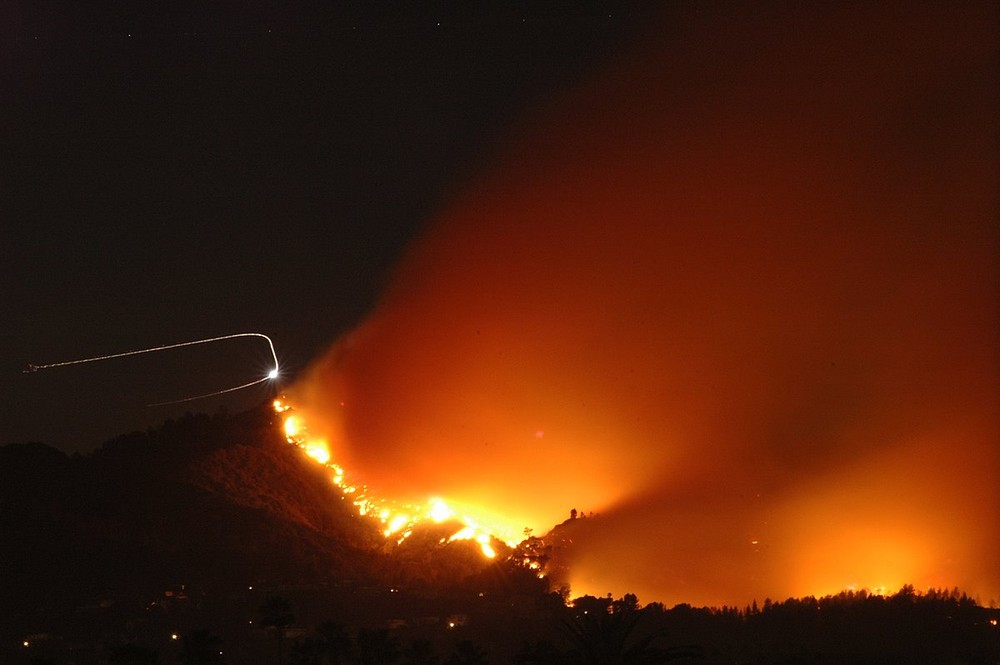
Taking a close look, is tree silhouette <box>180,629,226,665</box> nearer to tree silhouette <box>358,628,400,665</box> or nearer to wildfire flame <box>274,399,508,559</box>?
tree silhouette <box>358,628,400,665</box>

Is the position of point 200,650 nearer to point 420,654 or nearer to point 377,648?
point 377,648

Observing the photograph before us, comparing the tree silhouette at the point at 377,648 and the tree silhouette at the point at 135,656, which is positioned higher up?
the tree silhouette at the point at 377,648

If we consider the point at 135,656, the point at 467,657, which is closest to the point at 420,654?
the point at 467,657

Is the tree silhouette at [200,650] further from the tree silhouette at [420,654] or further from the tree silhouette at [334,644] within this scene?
the tree silhouette at [420,654]

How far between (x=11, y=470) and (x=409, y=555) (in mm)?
44518

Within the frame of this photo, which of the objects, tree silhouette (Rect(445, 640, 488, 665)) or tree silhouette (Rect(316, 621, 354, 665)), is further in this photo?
tree silhouette (Rect(316, 621, 354, 665))

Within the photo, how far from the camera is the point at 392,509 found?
4879 inches

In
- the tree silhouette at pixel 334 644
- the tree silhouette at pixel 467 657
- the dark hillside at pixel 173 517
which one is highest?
the dark hillside at pixel 173 517

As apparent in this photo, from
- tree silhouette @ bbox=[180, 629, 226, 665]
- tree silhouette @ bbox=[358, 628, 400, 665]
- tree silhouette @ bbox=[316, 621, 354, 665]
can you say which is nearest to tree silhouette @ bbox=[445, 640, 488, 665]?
tree silhouette @ bbox=[358, 628, 400, 665]

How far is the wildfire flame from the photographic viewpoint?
11656 centimetres

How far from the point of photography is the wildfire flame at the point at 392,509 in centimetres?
11656

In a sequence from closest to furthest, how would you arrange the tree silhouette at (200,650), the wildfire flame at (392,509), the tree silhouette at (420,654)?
the tree silhouette at (200,650) → the tree silhouette at (420,654) → the wildfire flame at (392,509)

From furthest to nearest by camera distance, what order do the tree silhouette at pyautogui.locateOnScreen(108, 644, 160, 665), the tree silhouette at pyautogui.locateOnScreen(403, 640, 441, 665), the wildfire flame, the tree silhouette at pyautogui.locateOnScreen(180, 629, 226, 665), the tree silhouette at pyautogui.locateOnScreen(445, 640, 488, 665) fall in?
the wildfire flame
the tree silhouette at pyautogui.locateOnScreen(403, 640, 441, 665)
the tree silhouette at pyautogui.locateOnScreen(445, 640, 488, 665)
the tree silhouette at pyautogui.locateOnScreen(180, 629, 226, 665)
the tree silhouette at pyautogui.locateOnScreen(108, 644, 160, 665)

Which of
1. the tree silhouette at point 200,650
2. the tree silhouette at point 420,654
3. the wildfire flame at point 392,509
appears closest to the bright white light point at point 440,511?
the wildfire flame at point 392,509
